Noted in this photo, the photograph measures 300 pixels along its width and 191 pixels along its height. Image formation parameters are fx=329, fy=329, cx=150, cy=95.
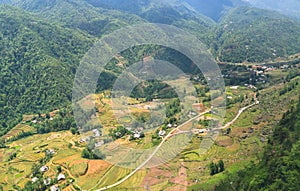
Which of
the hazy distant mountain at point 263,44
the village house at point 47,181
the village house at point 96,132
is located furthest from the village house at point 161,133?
the hazy distant mountain at point 263,44

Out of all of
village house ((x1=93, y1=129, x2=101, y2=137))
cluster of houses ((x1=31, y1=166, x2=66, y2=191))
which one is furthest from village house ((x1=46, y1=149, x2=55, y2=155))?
village house ((x1=93, y1=129, x2=101, y2=137))

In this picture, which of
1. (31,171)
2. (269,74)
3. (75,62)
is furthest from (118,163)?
(75,62)

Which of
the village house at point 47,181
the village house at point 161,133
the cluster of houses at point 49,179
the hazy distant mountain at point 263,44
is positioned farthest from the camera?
the hazy distant mountain at point 263,44

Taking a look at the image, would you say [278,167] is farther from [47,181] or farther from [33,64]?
[33,64]

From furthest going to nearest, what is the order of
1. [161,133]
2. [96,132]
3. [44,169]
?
[96,132]
[161,133]
[44,169]

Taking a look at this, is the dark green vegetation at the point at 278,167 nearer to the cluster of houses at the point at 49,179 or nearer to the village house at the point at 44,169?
the cluster of houses at the point at 49,179

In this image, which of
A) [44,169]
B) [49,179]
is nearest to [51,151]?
[44,169]

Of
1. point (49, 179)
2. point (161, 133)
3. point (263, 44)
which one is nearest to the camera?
point (49, 179)

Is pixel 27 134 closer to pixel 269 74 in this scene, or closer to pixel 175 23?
pixel 269 74

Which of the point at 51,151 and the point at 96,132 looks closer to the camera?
the point at 51,151
